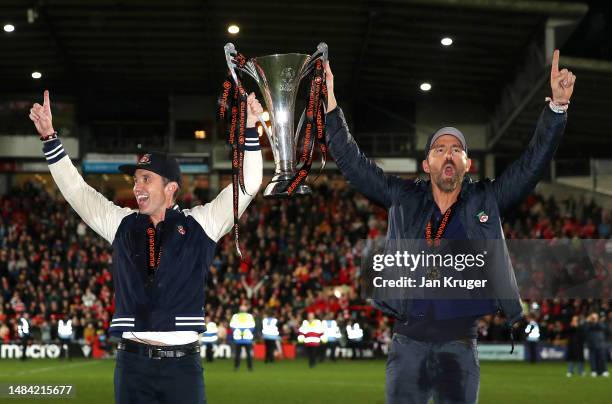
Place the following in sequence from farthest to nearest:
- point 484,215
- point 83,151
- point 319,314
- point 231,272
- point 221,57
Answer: point 83,151 → point 221,57 → point 231,272 → point 319,314 → point 484,215

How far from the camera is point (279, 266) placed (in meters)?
38.7

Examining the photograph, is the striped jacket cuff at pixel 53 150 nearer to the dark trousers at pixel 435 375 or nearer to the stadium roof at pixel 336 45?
the dark trousers at pixel 435 375

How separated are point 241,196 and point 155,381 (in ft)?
4.44

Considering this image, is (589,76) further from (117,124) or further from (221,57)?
(117,124)

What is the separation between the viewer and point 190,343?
6.71m

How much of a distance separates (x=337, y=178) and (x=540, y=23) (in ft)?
49.9

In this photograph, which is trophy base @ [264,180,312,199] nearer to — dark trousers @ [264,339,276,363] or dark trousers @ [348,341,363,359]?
dark trousers @ [264,339,276,363]

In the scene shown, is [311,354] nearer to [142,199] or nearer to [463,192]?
[142,199]

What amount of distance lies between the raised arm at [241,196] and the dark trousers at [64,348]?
89.0ft

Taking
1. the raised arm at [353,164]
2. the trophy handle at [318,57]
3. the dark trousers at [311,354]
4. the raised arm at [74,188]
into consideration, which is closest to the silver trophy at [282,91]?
the trophy handle at [318,57]

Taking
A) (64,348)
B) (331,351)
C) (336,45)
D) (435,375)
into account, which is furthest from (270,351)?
(435,375)

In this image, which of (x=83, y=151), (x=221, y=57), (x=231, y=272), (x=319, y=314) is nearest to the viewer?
(x=319, y=314)

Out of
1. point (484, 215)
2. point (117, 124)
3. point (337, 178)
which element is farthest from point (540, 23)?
point (484, 215)

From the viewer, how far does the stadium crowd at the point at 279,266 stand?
34.2 metres
